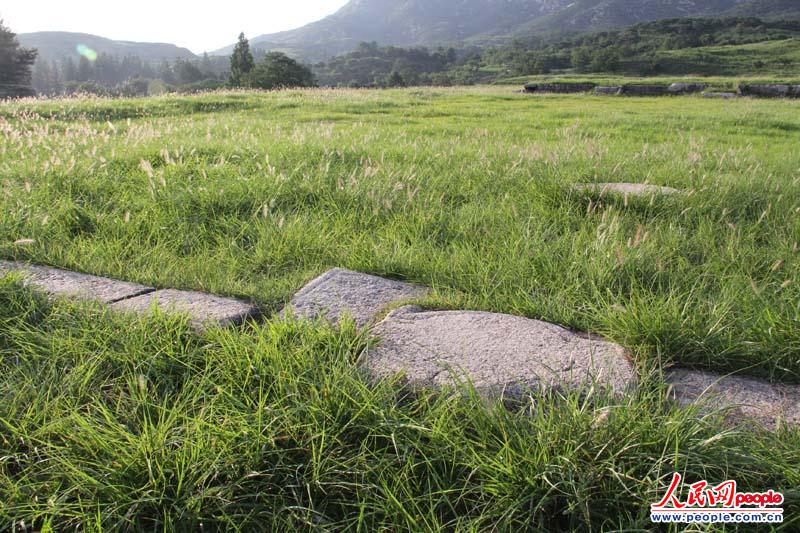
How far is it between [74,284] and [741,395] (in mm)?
3147

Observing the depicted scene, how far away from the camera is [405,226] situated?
11.6 ft

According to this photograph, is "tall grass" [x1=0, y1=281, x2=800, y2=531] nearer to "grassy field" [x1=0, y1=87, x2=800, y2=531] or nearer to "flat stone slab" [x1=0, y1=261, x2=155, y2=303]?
"grassy field" [x1=0, y1=87, x2=800, y2=531]

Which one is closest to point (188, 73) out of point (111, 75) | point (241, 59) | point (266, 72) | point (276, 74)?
point (111, 75)

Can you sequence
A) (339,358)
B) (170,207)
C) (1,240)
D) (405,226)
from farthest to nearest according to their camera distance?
(170,207) < (405,226) < (1,240) < (339,358)

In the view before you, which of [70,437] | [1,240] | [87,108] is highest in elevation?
[87,108]

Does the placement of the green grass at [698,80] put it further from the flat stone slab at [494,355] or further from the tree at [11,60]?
the tree at [11,60]

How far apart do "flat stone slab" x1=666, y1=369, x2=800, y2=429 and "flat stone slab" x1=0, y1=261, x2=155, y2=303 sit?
2.54 m

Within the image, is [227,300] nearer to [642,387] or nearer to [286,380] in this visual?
[286,380]

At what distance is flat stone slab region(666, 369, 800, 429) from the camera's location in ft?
5.36

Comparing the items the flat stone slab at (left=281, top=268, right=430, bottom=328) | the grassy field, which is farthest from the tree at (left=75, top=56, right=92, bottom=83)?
the flat stone slab at (left=281, top=268, right=430, bottom=328)

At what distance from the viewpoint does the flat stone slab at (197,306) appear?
7.26 feet

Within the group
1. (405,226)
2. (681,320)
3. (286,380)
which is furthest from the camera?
(405,226)

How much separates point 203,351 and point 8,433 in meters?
0.66

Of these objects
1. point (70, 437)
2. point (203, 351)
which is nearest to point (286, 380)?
point (203, 351)
